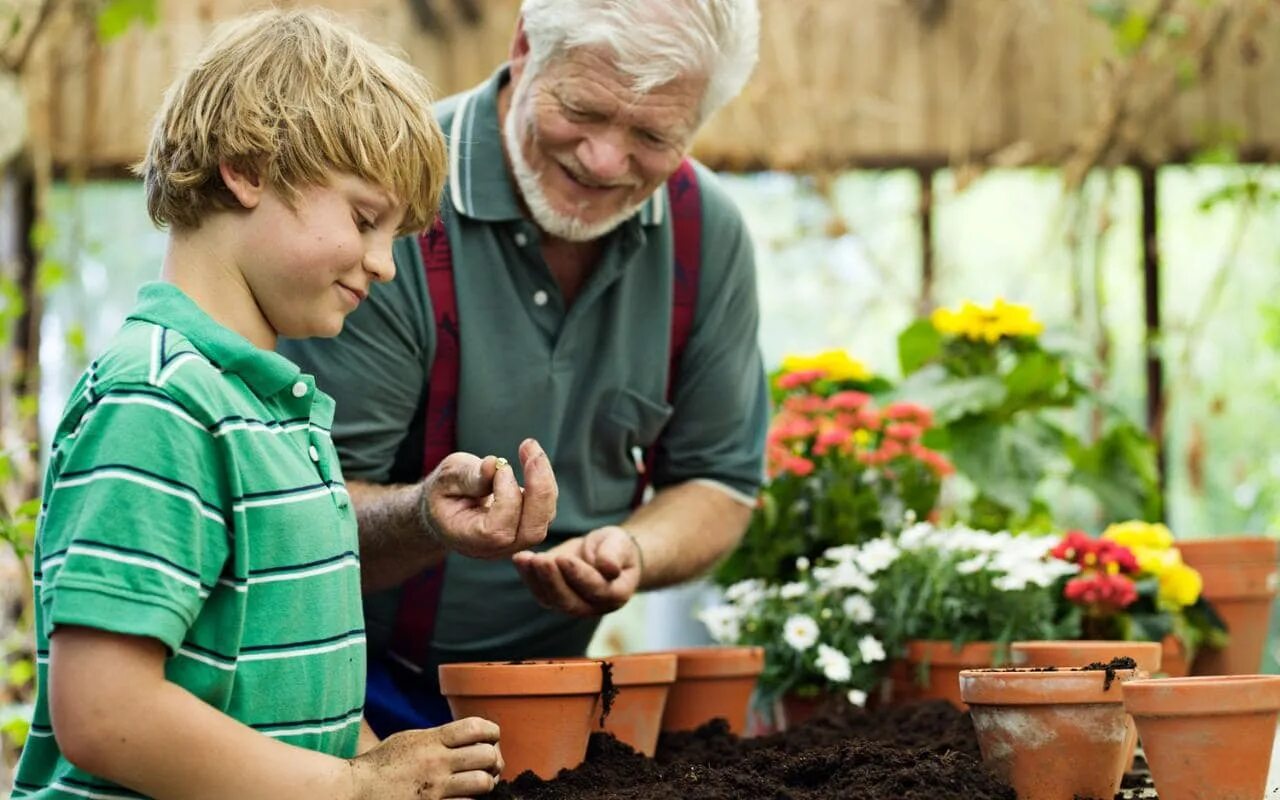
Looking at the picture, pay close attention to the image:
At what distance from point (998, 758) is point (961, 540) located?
1.14 metres

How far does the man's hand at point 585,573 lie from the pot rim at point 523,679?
137mm

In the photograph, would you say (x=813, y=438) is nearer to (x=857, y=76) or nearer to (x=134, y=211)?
(x=857, y=76)

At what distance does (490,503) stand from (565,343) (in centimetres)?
62

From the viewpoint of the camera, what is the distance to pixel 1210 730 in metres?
1.33

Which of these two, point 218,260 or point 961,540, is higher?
point 218,260

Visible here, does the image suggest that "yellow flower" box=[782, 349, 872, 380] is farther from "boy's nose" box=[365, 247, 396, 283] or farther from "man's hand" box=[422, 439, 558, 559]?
"boy's nose" box=[365, 247, 396, 283]

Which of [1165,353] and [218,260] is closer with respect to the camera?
[218,260]

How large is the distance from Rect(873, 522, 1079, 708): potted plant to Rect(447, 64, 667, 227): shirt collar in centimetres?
91

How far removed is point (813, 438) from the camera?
10.3ft

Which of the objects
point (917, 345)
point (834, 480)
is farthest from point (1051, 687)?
point (917, 345)

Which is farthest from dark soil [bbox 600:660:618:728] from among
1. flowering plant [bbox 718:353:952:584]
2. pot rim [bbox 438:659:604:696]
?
flowering plant [bbox 718:353:952:584]

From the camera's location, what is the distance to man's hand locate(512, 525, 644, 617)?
1.80 meters

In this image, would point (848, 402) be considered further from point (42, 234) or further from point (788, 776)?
point (42, 234)

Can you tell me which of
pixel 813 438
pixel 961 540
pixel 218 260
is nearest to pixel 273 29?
pixel 218 260
